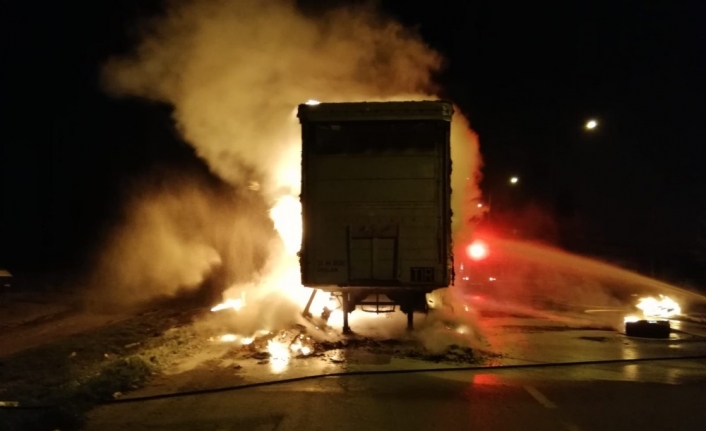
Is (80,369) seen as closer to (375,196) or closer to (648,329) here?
(375,196)

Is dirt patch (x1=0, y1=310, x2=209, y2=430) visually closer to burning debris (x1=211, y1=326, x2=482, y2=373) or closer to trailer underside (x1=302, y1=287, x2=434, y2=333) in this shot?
burning debris (x1=211, y1=326, x2=482, y2=373)

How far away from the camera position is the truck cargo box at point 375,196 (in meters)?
9.78

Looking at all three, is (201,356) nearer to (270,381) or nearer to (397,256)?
(270,381)

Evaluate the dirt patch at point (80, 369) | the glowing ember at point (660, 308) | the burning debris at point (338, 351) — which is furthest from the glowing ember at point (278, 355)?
the glowing ember at point (660, 308)

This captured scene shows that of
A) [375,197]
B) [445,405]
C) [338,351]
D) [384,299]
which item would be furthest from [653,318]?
[445,405]

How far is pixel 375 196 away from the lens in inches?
388

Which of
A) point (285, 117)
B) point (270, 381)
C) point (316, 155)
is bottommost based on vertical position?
point (270, 381)

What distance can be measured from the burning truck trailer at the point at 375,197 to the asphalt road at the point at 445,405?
2.36 meters

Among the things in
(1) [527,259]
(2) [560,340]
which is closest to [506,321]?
(2) [560,340]

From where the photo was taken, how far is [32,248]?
32.3 meters

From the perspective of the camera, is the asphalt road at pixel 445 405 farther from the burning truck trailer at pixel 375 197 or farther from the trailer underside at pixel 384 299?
the trailer underside at pixel 384 299

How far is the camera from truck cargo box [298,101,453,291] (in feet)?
32.1

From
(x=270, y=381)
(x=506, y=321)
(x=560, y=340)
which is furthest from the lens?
(x=506, y=321)

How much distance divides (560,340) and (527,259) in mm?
19713
